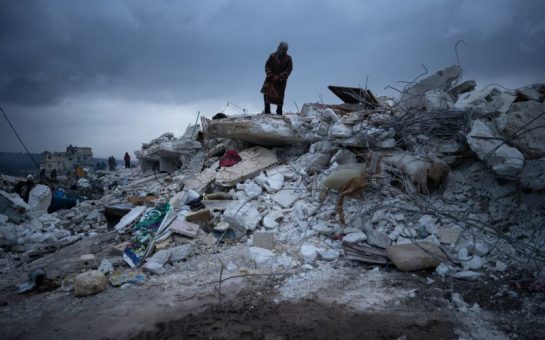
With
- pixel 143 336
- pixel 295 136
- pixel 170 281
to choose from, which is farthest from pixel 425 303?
pixel 295 136

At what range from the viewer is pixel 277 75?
630 cm

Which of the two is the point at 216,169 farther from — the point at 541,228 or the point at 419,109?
the point at 541,228

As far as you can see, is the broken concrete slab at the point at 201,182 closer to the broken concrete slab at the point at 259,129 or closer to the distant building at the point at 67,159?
the broken concrete slab at the point at 259,129

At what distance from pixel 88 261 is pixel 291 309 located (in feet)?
9.04

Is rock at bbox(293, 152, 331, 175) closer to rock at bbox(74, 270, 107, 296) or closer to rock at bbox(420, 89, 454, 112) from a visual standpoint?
rock at bbox(420, 89, 454, 112)

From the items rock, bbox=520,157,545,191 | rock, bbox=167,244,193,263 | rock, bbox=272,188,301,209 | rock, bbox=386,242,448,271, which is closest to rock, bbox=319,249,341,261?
rock, bbox=386,242,448,271

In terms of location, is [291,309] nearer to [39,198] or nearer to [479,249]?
[479,249]

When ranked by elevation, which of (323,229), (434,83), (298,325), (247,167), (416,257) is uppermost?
(434,83)

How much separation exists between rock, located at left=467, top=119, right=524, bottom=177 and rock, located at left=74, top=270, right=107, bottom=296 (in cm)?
443

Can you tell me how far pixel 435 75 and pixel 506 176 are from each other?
8.07 feet

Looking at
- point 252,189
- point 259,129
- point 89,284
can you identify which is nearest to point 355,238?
point 252,189

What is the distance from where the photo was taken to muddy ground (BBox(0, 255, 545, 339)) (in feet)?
6.68

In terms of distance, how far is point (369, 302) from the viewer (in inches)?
93.2

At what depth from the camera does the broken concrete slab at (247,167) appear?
5352 millimetres
